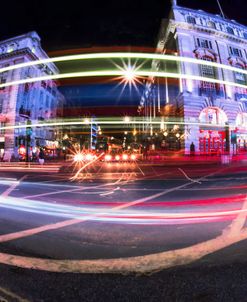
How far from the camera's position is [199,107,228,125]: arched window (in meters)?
48.1

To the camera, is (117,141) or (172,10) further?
(117,141)

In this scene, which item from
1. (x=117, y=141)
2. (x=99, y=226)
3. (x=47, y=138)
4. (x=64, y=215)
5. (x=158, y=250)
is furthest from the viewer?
(x=117, y=141)

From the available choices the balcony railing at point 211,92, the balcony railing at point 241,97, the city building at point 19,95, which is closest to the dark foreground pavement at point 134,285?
the city building at point 19,95

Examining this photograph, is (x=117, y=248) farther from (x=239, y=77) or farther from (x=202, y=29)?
(x=239, y=77)

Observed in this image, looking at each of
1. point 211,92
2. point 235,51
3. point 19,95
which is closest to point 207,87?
point 211,92

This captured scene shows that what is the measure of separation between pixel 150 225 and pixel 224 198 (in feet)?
14.9

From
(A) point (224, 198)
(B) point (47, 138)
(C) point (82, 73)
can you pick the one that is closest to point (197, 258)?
(A) point (224, 198)

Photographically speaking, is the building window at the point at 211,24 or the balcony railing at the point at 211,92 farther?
the building window at the point at 211,24

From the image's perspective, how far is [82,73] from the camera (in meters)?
19.7

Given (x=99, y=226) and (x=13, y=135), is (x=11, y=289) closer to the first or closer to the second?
(x=99, y=226)

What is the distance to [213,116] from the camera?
4934 cm

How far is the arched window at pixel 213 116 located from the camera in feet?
158

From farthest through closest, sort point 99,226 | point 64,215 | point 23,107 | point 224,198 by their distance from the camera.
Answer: point 23,107 < point 224,198 < point 64,215 < point 99,226

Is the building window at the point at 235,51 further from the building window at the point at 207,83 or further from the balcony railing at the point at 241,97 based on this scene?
the balcony railing at the point at 241,97
